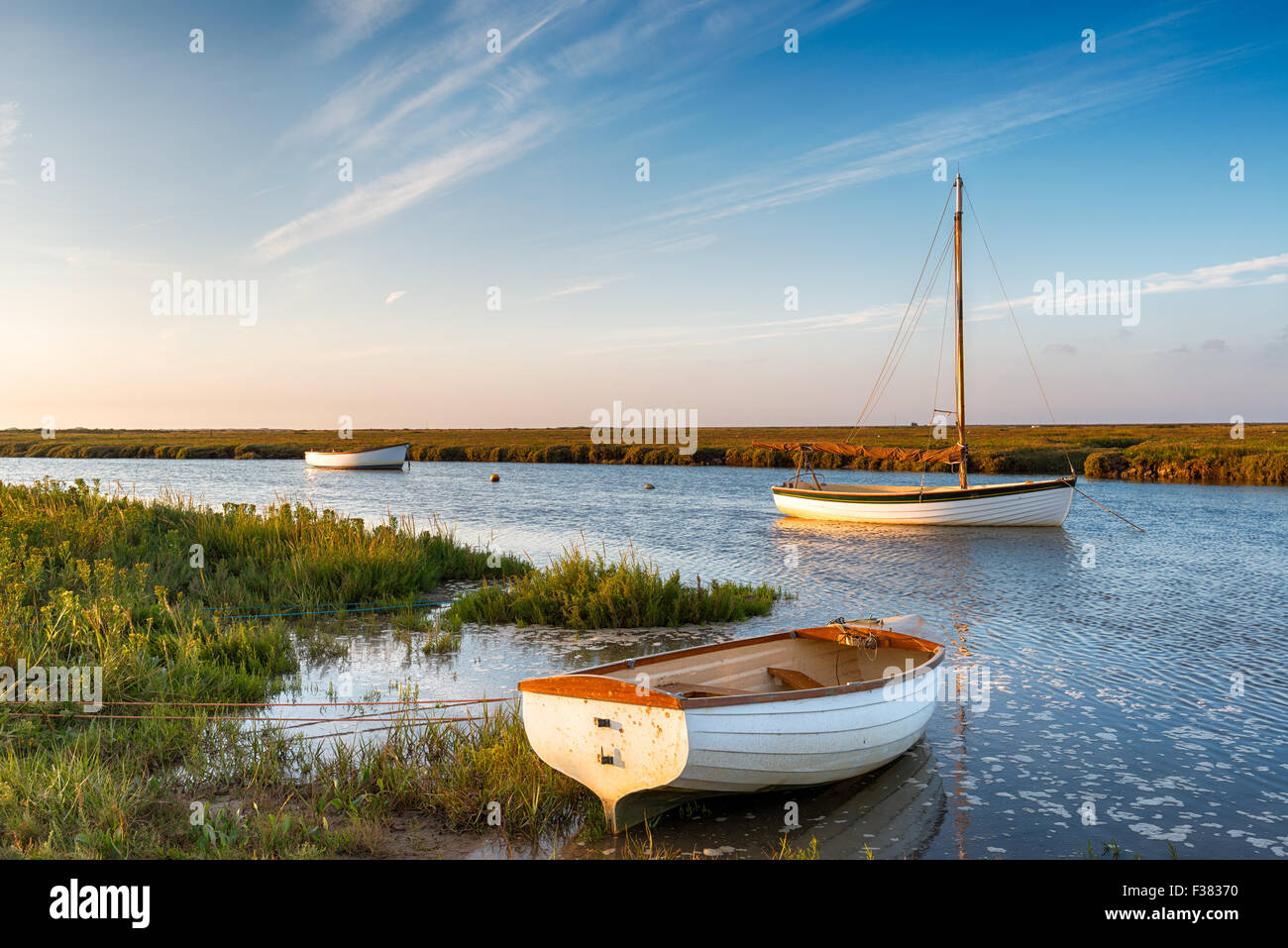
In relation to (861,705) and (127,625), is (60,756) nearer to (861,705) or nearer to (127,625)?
(127,625)

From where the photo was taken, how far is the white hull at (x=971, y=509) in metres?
27.2

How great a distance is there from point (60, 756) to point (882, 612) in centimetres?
1217

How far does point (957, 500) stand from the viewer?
27.7m

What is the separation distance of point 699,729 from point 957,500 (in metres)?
24.3

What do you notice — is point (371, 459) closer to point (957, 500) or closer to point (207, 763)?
point (957, 500)

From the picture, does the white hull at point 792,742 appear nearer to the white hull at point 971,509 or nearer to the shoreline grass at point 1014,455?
the white hull at point 971,509

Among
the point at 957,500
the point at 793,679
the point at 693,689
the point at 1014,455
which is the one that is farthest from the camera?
the point at 1014,455

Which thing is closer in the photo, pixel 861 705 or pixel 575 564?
pixel 861 705

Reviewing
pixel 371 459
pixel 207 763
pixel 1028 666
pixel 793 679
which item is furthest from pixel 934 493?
pixel 371 459

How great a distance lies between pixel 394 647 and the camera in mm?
11781

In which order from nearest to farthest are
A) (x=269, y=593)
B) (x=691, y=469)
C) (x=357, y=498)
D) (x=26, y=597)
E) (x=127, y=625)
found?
(x=127, y=625)
(x=26, y=597)
(x=269, y=593)
(x=357, y=498)
(x=691, y=469)

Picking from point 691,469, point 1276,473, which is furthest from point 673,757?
point 691,469

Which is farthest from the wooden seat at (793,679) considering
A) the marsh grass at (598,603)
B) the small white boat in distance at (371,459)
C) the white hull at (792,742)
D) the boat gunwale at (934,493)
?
the small white boat in distance at (371,459)

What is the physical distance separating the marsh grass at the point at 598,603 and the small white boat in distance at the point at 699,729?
5418mm
